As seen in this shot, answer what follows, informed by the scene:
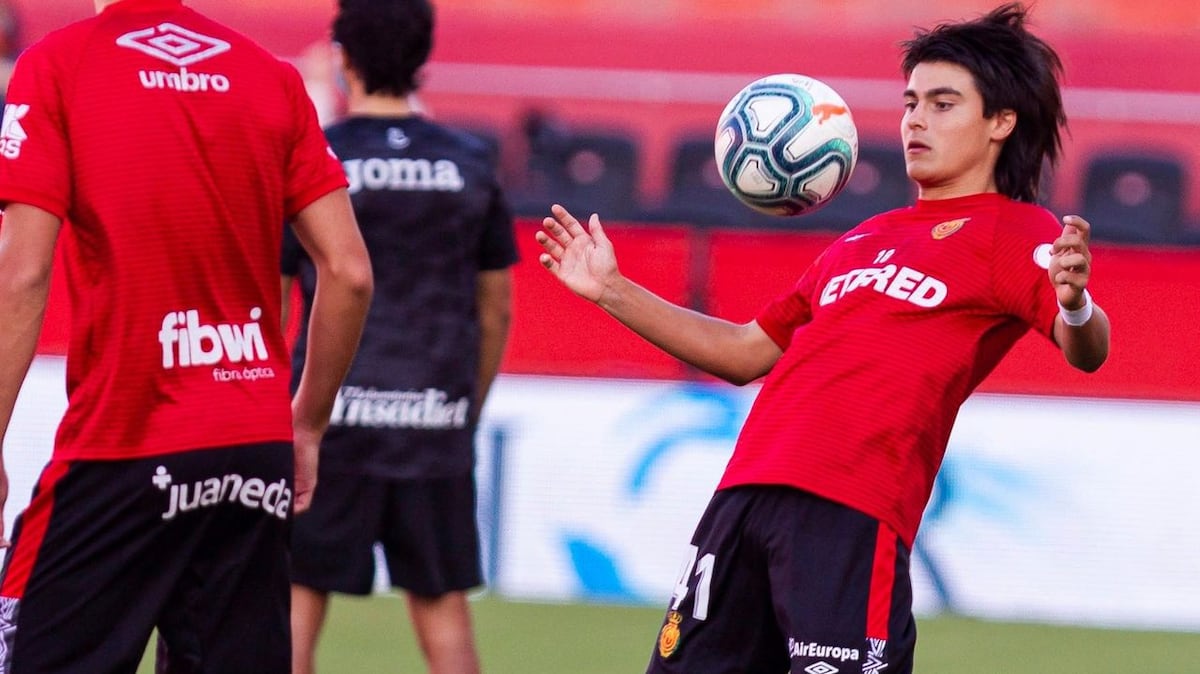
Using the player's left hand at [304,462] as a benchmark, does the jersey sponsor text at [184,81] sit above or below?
above

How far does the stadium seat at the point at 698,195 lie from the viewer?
8977 millimetres

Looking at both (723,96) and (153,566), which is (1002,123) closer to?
(153,566)

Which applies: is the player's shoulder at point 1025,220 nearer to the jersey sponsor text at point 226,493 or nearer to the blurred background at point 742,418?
the jersey sponsor text at point 226,493

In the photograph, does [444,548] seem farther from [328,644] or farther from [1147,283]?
[1147,283]

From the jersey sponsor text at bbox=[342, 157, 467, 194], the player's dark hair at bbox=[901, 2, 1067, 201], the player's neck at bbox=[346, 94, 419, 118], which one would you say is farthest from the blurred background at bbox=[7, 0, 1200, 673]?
the player's dark hair at bbox=[901, 2, 1067, 201]

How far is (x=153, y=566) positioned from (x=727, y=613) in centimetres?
112

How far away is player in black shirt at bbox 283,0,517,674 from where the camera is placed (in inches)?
192

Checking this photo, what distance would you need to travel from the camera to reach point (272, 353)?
11.5 ft

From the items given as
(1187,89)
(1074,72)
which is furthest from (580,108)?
(1187,89)

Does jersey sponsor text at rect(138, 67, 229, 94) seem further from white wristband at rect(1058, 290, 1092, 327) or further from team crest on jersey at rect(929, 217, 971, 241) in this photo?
white wristband at rect(1058, 290, 1092, 327)

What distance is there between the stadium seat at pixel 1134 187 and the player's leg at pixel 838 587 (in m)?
7.61

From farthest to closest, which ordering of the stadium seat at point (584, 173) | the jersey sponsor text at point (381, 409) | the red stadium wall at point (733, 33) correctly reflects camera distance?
the red stadium wall at point (733, 33) → the stadium seat at point (584, 173) → the jersey sponsor text at point (381, 409)

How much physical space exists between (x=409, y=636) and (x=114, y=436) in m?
3.35

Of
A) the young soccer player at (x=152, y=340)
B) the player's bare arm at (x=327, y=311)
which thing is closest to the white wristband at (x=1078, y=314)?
the player's bare arm at (x=327, y=311)
